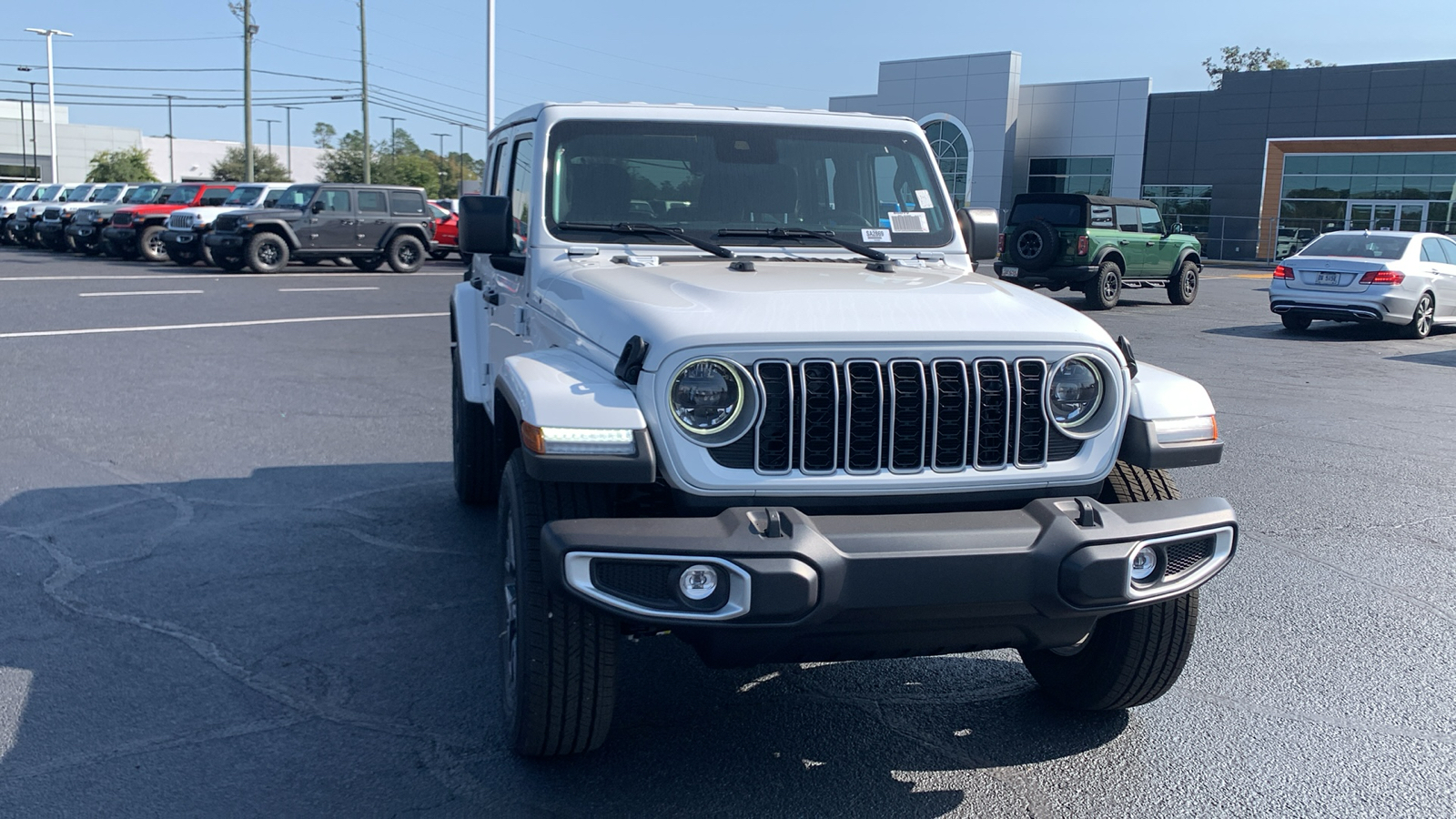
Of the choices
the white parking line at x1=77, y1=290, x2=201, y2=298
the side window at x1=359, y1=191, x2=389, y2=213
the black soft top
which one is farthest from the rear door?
the white parking line at x1=77, y1=290, x2=201, y2=298

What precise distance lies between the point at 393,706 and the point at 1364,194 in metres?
43.8

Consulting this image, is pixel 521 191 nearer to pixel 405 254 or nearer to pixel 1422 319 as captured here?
pixel 1422 319

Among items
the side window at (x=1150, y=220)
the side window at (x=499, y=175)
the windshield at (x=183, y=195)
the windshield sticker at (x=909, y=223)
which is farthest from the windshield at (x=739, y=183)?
the windshield at (x=183, y=195)

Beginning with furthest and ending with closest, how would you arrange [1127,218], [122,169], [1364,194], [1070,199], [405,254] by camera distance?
[122,169] < [1364,194] < [405,254] < [1127,218] < [1070,199]

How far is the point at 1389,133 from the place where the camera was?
132ft

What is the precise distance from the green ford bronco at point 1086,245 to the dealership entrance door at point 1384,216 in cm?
2340

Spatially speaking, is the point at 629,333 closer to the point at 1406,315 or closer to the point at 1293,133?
the point at 1406,315

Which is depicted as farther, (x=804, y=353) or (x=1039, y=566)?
(x=804, y=353)

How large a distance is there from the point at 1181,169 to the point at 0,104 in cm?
9947

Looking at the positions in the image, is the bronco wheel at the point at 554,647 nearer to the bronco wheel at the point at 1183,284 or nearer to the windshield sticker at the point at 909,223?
the windshield sticker at the point at 909,223

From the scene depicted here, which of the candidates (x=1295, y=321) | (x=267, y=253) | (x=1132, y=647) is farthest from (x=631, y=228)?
(x=267, y=253)

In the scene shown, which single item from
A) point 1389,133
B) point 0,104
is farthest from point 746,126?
point 0,104

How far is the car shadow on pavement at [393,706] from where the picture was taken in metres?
3.25

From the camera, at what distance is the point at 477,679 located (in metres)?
3.97
